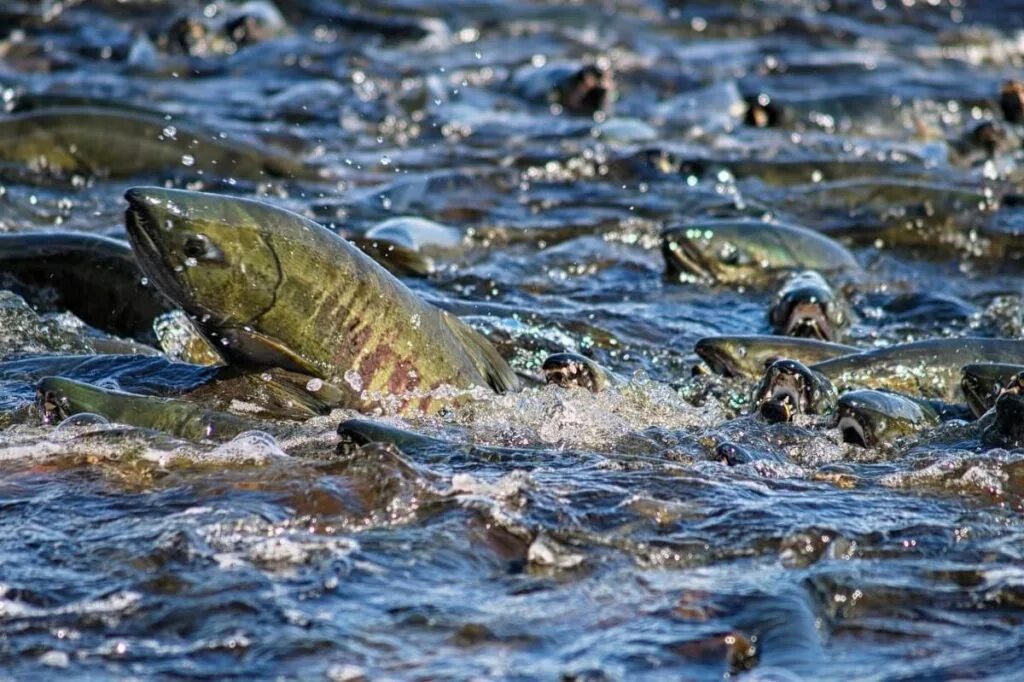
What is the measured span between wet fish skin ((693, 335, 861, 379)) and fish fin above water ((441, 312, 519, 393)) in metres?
0.85

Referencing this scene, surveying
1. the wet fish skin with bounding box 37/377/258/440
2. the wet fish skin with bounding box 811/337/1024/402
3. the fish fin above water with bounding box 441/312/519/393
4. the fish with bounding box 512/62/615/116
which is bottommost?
the fish with bounding box 512/62/615/116

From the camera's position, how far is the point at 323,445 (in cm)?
434

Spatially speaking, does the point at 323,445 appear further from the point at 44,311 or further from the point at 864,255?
the point at 864,255

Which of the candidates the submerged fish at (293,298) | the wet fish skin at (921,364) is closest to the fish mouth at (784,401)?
the wet fish skin at (921,364)

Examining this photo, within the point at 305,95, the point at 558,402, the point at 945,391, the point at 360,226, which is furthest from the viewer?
the point at 305,95

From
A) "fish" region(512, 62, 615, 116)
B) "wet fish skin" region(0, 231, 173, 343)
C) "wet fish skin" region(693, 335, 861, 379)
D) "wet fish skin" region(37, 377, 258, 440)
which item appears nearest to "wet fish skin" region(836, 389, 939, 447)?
"wet fish skin" region(693, 335, 861, 379)

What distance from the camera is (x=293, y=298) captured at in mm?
4449

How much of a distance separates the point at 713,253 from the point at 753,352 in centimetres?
179

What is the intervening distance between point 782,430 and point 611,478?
805mm

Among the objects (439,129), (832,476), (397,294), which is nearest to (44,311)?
(397,294)

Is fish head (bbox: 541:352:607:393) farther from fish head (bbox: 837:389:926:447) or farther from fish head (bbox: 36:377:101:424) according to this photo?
fish head (bbox: 36:377:101:424)

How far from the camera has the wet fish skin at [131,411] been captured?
4.30 m

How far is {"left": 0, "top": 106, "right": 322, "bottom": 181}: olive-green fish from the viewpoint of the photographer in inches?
338

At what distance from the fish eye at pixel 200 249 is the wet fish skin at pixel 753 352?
1.97m
